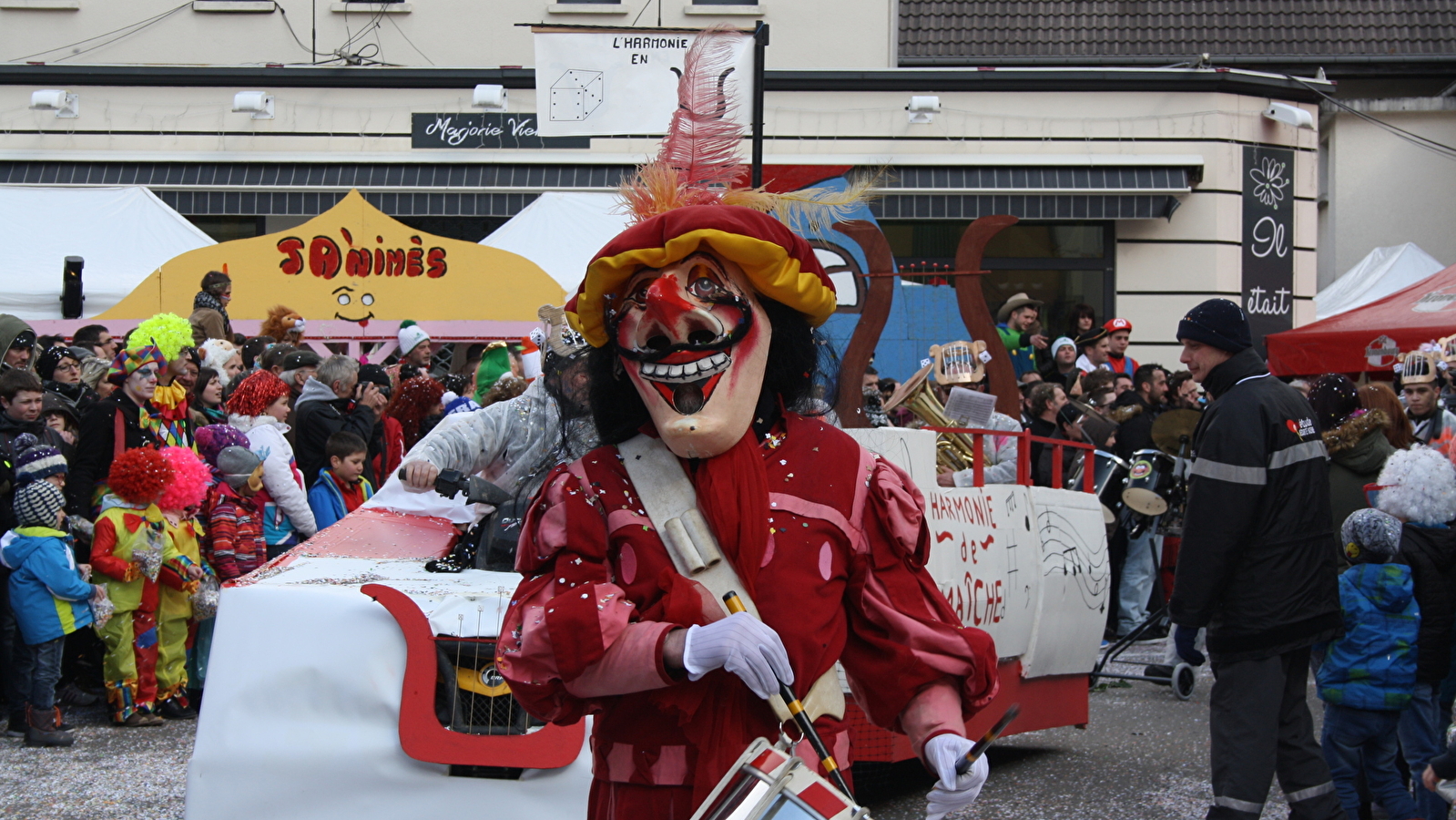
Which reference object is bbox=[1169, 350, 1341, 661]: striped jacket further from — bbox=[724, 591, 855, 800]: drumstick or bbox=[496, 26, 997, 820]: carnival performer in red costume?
bbox=[724, 591, 855, 800]: drumstick

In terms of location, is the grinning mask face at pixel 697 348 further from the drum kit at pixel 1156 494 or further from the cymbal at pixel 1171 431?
the cymbal at pixel 1171 431

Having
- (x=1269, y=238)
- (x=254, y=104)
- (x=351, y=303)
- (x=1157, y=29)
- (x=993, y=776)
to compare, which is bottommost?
(x=993, y=776)

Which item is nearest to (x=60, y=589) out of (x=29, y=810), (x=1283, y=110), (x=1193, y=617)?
(x=29, y=810)

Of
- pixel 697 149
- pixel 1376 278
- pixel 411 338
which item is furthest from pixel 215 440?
pixel 1376 278

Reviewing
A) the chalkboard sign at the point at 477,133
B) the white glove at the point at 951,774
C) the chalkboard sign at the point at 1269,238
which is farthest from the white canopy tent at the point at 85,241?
the chalkboard sign at the point at 1269,238

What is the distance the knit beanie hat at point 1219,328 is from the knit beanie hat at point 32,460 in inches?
185

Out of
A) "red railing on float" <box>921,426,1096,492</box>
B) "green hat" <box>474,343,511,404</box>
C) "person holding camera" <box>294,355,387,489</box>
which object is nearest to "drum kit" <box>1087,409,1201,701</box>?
"red railing on float" <box>921,426,1096,492</box>

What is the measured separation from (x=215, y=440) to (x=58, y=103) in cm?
875

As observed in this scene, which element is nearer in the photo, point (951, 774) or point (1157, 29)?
point (951, 774)

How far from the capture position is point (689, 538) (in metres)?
2.43

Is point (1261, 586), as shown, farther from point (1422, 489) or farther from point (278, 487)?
point (278, 487)

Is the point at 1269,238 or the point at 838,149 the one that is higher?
the point at 838,149

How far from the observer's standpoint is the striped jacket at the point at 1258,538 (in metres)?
4.37

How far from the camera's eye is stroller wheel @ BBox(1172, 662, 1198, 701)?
729cm
